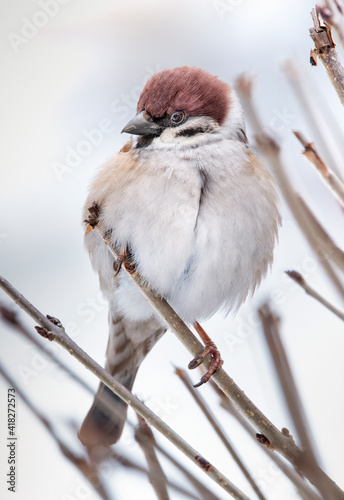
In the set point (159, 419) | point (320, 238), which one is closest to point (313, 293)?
point (320, 238)

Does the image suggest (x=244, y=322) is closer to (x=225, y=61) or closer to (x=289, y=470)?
(x=289, y=470)

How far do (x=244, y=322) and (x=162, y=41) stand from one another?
49.2 inches

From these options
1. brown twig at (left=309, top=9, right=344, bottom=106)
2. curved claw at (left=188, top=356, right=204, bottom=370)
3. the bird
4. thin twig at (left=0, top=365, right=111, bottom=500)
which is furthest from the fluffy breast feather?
brown twig at (left=309, top=9, right=344, bottom=106)

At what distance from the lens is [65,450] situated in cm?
118

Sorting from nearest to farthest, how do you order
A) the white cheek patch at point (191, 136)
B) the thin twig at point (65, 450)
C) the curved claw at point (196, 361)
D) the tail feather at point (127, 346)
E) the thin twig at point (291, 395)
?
the thin twig at point (291, 395) < the thin twig at point (65, 450) < the curved claw at point (196, 361) < the white cheek patch at point (191, 136) < the tail feather at point (127, 346)

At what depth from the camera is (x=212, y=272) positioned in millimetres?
1752

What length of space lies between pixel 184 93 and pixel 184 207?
1.23 ft

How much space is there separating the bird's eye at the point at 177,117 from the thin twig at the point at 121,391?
2.74ft

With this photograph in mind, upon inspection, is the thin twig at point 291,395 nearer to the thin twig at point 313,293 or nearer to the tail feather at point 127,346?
the thin twig at point 313,293

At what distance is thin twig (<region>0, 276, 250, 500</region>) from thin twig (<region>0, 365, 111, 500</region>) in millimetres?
125

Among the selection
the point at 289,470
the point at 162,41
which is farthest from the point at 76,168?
the point at 289,470

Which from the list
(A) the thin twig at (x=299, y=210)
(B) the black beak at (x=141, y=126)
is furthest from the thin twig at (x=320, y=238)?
→ (B) the black beak at (x=141, y=126)

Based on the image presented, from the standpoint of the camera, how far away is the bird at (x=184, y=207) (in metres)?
1.66

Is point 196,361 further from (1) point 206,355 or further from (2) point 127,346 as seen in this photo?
Answer: (2) point 127,346
